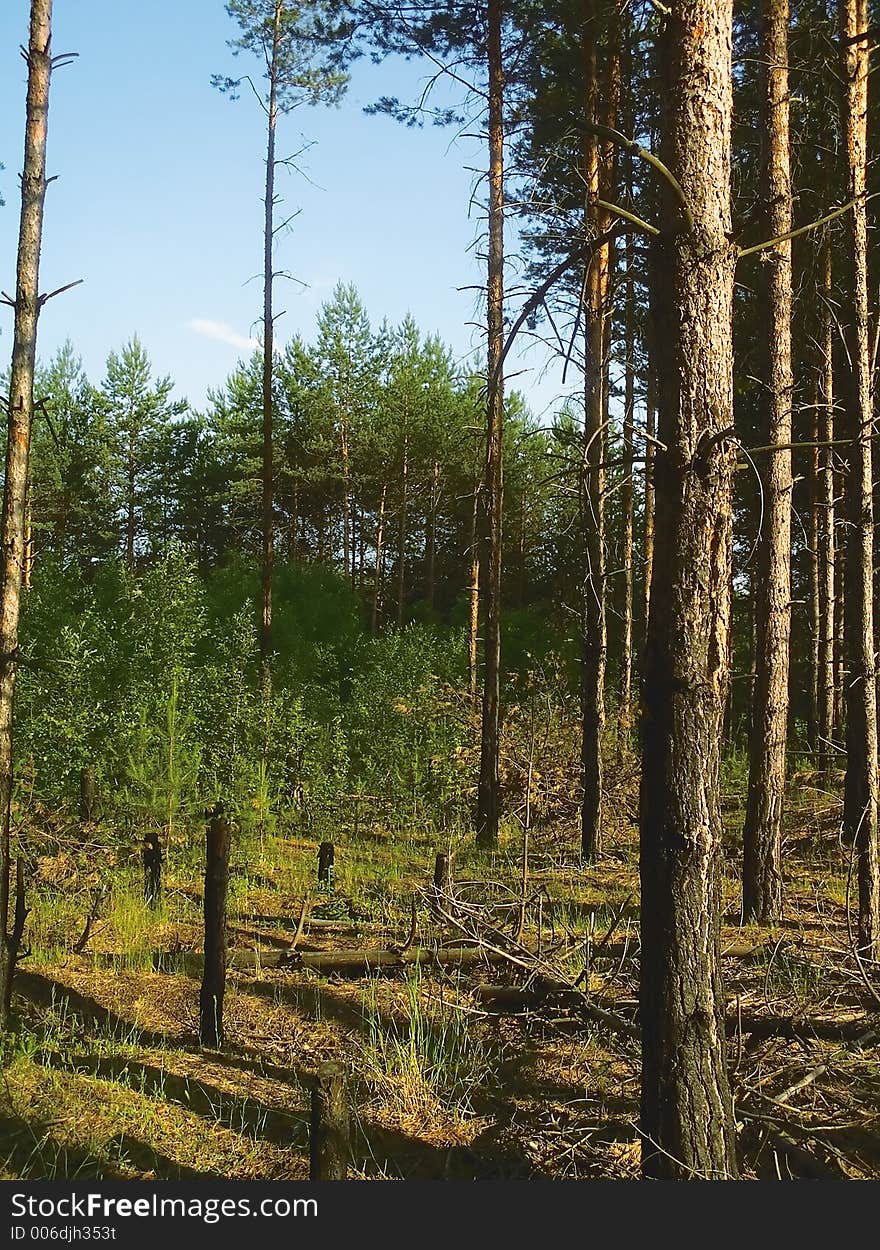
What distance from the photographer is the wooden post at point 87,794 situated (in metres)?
9.26

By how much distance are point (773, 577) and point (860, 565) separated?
73 cm

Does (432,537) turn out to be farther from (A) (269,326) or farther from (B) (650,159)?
(B) (650,159)

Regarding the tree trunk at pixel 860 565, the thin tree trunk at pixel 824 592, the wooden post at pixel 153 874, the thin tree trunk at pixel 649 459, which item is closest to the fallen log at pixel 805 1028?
the tree trunk at pixel 860 565

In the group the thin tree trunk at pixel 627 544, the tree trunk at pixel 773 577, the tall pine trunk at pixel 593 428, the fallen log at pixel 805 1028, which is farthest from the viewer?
the thin tree trunk at pixel 627 544

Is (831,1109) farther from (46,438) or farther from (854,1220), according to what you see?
(46,438)

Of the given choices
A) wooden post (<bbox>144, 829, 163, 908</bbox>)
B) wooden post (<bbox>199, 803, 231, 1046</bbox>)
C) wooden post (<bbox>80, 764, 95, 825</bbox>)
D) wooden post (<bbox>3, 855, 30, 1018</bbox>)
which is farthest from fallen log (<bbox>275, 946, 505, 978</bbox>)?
wooden post (<bbox>80, 764, 95, 825</bbox>)

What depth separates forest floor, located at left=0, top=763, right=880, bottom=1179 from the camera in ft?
14.8

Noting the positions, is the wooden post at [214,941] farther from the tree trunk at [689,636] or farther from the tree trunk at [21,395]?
the tree trunk at [689,636]

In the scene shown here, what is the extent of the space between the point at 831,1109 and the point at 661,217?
4.38 metres

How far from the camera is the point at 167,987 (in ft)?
22.6

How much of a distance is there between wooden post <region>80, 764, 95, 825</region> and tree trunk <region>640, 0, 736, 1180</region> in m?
7.11

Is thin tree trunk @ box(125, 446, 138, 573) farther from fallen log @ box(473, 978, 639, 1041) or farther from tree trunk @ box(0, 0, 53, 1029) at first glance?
fallen log @ box(473, 978, 639, 1041)

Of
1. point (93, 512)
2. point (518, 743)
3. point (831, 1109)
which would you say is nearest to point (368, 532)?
point (93, 512)

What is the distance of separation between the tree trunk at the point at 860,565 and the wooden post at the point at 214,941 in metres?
4.54
